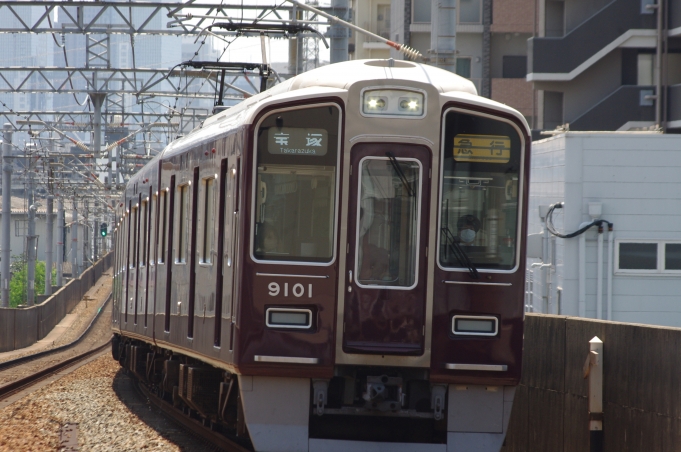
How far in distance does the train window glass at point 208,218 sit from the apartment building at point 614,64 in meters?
15.0

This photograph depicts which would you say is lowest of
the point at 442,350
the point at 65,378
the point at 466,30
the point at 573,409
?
the point at 65,378

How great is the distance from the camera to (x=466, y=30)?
34.0 meters

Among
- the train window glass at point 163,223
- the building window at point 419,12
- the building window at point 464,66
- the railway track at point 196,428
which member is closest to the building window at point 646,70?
the building window at point 464,66

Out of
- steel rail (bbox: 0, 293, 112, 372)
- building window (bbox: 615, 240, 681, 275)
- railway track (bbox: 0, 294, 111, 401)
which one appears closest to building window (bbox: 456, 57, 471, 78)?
railway track (bbox: 0, 294, 111, 401)

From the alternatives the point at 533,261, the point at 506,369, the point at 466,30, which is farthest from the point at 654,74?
the point at 506,369

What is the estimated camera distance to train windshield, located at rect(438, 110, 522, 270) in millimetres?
7094

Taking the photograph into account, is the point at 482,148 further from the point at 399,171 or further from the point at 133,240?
the point at 133,240

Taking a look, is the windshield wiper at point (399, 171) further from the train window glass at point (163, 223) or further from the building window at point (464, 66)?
the building window at point (464, 66)

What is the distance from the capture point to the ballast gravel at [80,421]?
9.10 meters

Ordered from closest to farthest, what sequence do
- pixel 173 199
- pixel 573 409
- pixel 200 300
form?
pixel 573 409 < pixel 200 300 < pixel 173 199

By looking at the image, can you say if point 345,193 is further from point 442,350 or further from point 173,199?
point 173,199

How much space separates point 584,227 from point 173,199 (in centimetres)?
672

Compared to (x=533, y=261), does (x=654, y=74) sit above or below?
above

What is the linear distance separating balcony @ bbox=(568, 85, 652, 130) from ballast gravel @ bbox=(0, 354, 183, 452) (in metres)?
11.7
